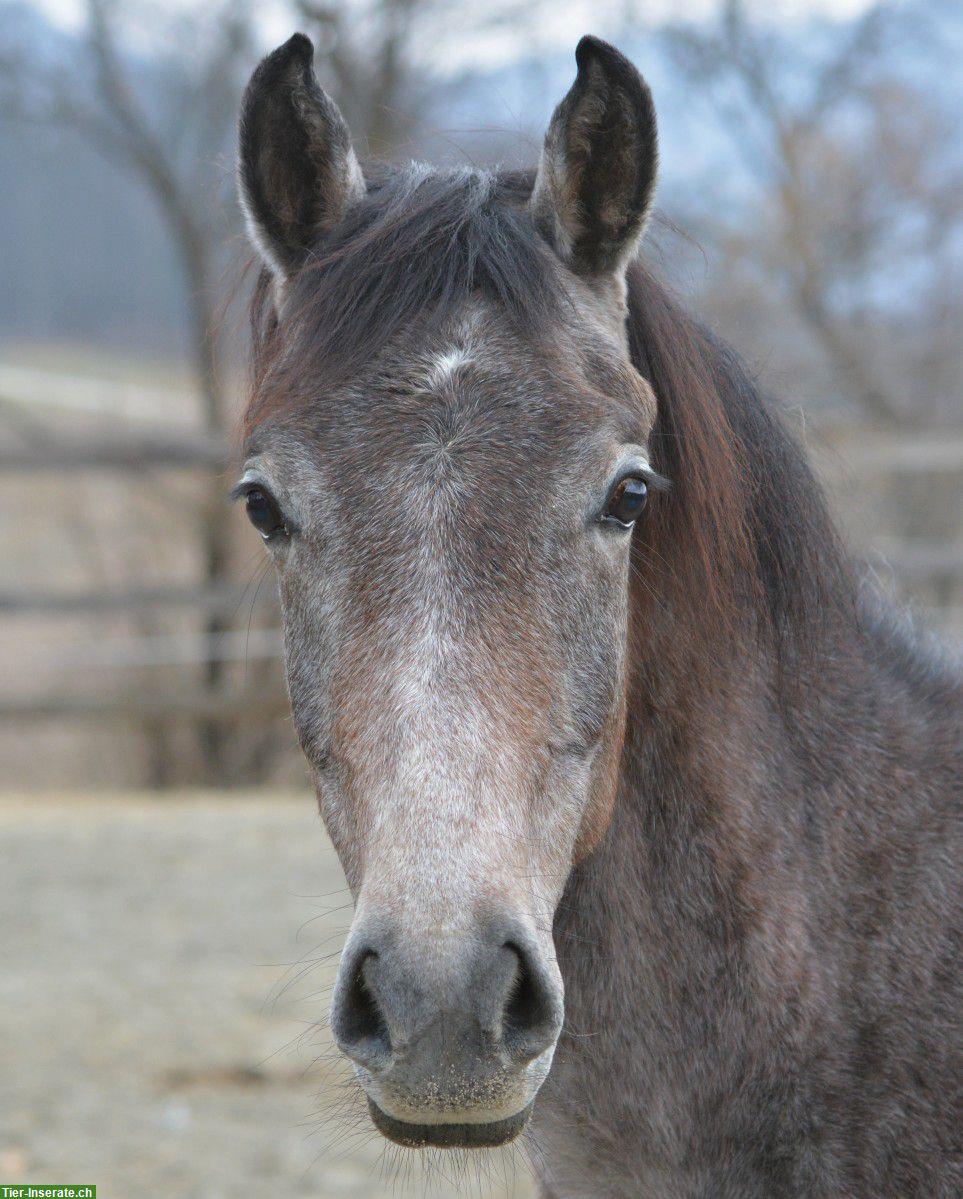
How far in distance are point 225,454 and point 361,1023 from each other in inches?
311

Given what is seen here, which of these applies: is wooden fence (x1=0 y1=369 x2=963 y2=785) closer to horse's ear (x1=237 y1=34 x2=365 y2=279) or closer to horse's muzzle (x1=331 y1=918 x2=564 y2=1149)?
horse's ear (x1=237 y1=34 x2=365 y2=279)

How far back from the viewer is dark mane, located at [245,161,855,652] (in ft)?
7.11

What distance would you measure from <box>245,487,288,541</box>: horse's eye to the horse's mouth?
0.99 m

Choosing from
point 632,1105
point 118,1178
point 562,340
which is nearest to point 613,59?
point 562,340

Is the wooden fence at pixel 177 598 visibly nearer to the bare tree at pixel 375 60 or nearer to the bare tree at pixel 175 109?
the bare tree at pixel 175 109

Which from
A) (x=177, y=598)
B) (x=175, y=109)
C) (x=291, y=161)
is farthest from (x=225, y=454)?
(x=291, y=161)

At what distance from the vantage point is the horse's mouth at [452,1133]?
1758 millimetres

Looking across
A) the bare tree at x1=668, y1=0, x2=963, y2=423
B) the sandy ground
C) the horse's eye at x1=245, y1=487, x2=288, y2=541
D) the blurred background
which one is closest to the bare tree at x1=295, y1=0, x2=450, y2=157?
the blurred background

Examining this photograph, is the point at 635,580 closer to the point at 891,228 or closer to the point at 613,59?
the point at 613,59

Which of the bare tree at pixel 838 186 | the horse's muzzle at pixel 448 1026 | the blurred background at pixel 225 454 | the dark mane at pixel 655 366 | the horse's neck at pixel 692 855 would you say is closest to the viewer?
the horse's muzzle at pixel 448 1026

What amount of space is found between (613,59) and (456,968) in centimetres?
163

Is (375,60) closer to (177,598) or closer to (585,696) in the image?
(177,598)

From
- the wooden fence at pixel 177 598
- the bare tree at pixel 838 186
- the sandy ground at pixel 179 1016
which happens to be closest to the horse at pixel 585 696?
the sandy ground at pixel 179 1016

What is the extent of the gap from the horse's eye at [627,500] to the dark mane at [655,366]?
27 cm
